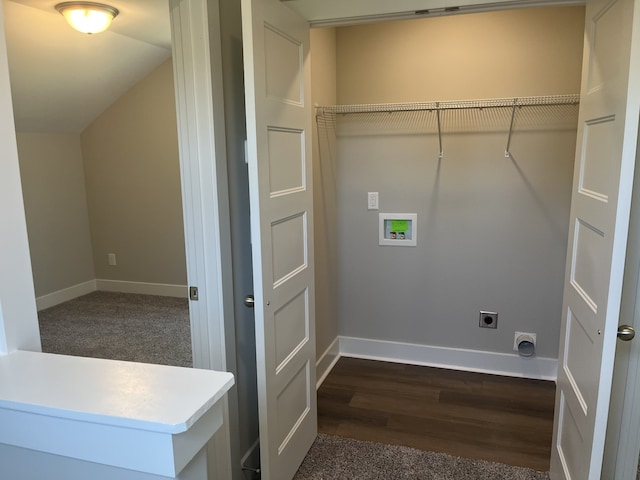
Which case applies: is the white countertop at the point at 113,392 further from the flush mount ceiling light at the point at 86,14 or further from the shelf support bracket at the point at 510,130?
the shelf support bracket at the point at 510,130

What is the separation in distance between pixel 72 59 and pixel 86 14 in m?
0.82

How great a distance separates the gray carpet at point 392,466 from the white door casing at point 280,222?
11 centimetres

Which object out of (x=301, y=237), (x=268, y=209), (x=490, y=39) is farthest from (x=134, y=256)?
(x=490, y=39)

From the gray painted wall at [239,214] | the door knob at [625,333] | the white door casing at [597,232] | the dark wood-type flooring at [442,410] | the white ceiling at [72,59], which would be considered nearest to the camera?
the white door casing at [597,232]

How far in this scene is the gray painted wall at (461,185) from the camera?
9.32ft

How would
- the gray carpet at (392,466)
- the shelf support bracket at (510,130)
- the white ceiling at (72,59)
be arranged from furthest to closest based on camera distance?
the shelf support bracket at (510,130) → the white ceiling at (72,59) → the gray carpet at (392,466)

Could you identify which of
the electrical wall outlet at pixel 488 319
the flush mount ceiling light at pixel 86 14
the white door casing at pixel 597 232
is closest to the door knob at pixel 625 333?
the white door casing at pixel 597 232

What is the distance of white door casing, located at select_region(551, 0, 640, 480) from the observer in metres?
1.34

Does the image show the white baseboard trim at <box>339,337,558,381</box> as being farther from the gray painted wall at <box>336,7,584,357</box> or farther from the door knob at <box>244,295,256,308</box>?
the door knob at <box>244,295,256,308</box>

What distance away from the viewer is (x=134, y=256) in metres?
4.11

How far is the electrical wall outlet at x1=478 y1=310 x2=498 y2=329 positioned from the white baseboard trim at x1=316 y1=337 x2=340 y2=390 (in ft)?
3.38

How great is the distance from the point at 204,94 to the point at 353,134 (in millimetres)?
1656

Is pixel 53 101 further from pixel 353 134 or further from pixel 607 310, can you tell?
pixel 607 310

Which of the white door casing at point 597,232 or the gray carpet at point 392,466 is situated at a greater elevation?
the white door casing at point 597,232
